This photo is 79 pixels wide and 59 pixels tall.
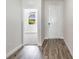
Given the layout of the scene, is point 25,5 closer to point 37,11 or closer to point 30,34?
point 37,11

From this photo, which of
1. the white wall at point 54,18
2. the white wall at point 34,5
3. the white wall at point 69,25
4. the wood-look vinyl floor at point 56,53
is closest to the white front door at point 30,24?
the white wall at point 34,5

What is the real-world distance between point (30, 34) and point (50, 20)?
115 inches

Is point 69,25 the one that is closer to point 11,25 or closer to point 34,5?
point 11,25

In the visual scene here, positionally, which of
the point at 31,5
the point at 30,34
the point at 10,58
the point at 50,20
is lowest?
the point at 10,58

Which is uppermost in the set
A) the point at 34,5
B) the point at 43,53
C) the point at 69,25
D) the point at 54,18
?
the point at 34,5

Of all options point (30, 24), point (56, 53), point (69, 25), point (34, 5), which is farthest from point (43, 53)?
point (34, 5)

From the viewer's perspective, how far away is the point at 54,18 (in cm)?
973

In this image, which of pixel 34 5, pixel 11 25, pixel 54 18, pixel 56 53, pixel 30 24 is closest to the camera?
pixel 11 25
